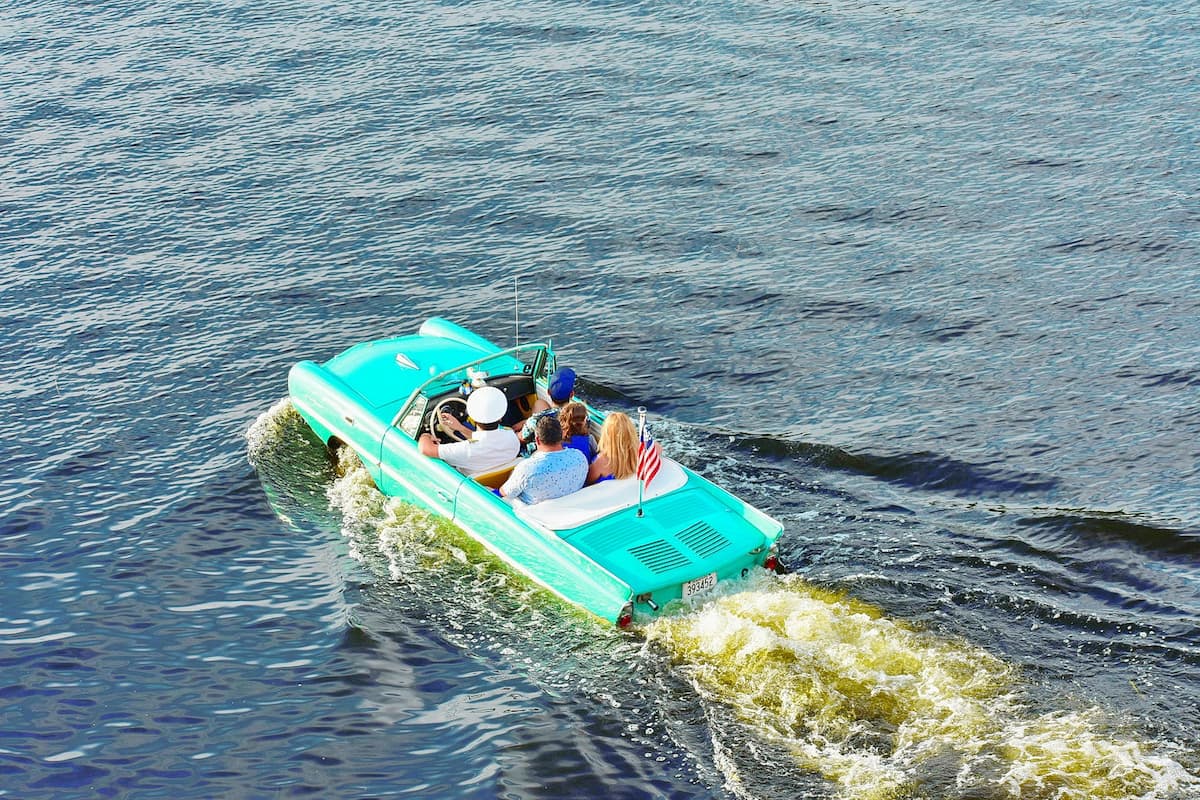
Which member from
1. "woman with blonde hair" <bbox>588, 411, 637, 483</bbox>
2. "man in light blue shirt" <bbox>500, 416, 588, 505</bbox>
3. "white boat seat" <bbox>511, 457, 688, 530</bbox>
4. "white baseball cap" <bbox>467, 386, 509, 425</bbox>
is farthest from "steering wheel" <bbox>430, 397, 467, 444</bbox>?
"woman with blonde hair" <bbox>588, 411, 637, 483</bbox>

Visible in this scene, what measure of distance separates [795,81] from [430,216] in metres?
7.60

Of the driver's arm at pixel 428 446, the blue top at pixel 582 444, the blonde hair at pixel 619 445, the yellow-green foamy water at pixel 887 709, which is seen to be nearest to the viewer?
the yellow-green foamy water at pixel 887 709

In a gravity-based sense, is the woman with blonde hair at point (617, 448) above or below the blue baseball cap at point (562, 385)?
below

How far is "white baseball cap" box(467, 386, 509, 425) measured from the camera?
469 inches

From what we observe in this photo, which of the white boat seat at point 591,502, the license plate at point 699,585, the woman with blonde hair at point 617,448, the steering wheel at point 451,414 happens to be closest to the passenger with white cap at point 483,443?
the steering wheel at point 451,414

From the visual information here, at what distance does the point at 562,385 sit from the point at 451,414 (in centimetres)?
112

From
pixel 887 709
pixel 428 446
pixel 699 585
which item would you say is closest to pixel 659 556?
pixel 699 585

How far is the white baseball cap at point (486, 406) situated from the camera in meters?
11.9

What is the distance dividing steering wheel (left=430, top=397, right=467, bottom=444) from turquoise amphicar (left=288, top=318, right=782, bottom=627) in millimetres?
14

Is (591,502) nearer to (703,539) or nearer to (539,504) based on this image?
(539,504)

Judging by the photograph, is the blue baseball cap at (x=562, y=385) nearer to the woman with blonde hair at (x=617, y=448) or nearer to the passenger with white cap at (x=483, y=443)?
the passenger with white cap at (x=483, y=443)

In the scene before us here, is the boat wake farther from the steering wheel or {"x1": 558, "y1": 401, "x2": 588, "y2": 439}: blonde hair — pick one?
{"x1": 558, "y1": 401, "x2": 588, "y2": 439}: blonde hair

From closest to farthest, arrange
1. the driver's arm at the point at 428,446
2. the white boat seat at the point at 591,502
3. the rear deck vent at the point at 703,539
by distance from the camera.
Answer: the rear deck vent at the point at 703,539, the white boat seat at the point at 591,502, the driver's arm at the point at 428,446

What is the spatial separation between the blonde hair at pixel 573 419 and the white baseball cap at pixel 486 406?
2.16ft
